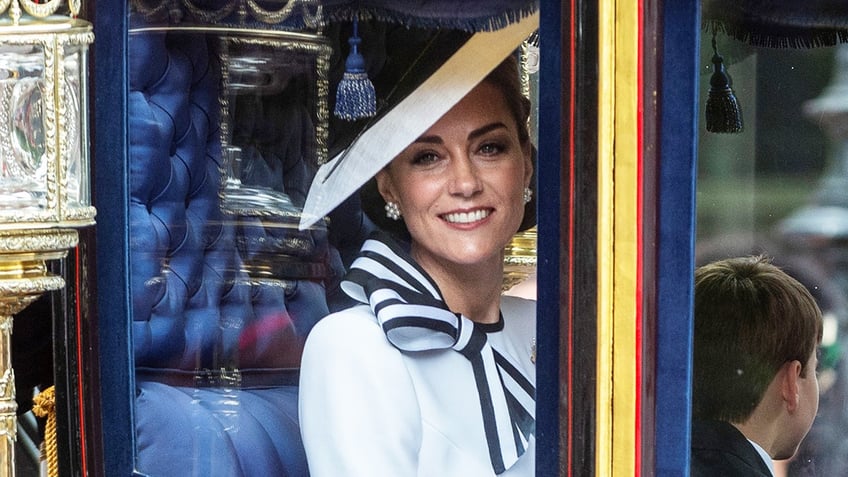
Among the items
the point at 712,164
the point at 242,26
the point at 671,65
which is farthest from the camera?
the point at 242,26

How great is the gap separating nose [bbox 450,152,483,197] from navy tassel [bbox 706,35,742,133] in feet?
1.28

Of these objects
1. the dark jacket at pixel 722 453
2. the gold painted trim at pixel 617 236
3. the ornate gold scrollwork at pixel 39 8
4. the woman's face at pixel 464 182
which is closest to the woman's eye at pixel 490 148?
the woman's face at pixel 464 182

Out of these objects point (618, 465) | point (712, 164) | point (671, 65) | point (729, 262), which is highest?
point (671, 65)

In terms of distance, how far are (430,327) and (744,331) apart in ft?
1.80

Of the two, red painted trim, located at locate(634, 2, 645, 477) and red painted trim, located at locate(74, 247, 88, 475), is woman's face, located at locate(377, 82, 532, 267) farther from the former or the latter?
red painted trim, located at locate(74, 247, 88, 475)

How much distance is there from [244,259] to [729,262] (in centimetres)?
86

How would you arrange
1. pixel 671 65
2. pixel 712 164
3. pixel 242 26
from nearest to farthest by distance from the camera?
pixel 671 65 < pixel 712 164 < pixel 242 26

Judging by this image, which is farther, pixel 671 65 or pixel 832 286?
pixel 832 286

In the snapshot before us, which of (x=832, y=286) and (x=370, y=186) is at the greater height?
(x=370, y=186)

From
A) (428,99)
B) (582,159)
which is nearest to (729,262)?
(582,159)

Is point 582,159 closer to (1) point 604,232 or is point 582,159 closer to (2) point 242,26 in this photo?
(1) point 604,232

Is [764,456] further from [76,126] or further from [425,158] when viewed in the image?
[76,126]

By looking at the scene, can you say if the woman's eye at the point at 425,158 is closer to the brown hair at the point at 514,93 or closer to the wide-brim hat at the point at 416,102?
the wide-brim hat at the point at 416,102

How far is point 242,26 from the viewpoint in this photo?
7.69 feet
